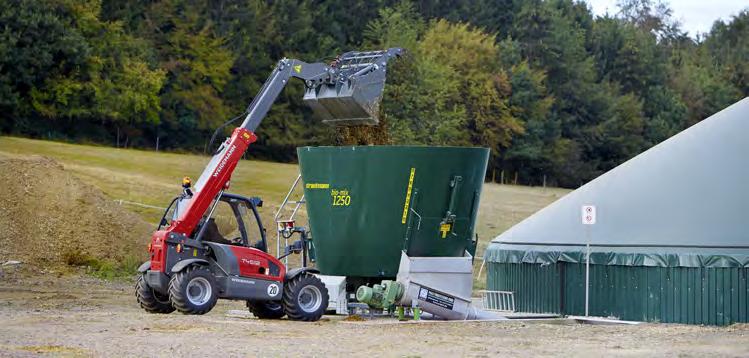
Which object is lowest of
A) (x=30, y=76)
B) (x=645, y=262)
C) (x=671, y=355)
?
(x=671, y=355)

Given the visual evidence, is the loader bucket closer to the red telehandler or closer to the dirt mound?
the red telehandler

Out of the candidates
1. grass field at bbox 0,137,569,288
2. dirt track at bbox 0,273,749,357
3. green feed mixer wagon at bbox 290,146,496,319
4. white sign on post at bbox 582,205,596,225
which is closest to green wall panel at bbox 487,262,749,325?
white sign on post at bbox 582,205,596,225

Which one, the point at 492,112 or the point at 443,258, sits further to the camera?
the point at 492,112

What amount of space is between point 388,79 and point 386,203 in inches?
1910

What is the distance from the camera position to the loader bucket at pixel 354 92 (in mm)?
23547

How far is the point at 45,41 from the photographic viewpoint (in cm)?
6134

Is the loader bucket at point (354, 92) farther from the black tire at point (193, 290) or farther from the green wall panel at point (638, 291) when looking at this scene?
the green wall panel at point (638, 291)

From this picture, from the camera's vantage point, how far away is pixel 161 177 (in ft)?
176

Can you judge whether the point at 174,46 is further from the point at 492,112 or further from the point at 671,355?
the point at 671,355

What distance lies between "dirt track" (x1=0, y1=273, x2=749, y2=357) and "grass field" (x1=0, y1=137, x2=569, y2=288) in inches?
776

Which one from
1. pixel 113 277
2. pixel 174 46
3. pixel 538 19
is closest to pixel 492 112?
pixel 538 19

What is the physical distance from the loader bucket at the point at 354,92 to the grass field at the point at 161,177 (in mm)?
17125

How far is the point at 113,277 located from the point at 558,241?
536 inches

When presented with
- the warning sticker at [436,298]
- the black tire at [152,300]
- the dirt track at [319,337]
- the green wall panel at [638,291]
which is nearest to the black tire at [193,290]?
the dirt track at [319,337]
